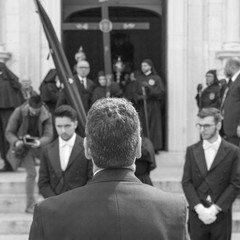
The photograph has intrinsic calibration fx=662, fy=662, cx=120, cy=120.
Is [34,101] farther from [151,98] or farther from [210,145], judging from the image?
[151,98]

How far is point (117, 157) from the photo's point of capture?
2.25 m

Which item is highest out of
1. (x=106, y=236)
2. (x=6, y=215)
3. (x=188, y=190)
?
(x=106, y=236)

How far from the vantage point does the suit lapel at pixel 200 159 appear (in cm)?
595

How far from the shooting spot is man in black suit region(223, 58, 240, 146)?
7.98m

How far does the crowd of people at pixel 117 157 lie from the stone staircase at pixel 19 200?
28 centimetres

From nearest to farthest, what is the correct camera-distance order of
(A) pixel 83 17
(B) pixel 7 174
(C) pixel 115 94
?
(B) pixel 7 174
(C) pixel 115 94
(A) pixel 83 17

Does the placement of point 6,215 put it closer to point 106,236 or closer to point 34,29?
point 34,29

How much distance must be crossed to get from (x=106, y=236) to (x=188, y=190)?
382 cm

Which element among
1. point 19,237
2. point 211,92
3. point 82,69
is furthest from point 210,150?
point 82,69

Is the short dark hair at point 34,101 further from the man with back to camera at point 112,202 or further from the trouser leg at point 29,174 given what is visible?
the man with back to camera at point 112,202

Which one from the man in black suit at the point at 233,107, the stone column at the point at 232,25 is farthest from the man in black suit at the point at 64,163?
the stone column at the point at 232,25

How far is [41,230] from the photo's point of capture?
2.26 metres

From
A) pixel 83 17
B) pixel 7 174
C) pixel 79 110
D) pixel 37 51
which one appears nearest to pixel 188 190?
pixel 79 110

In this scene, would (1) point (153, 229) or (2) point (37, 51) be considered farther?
(2) point (37, 51)
